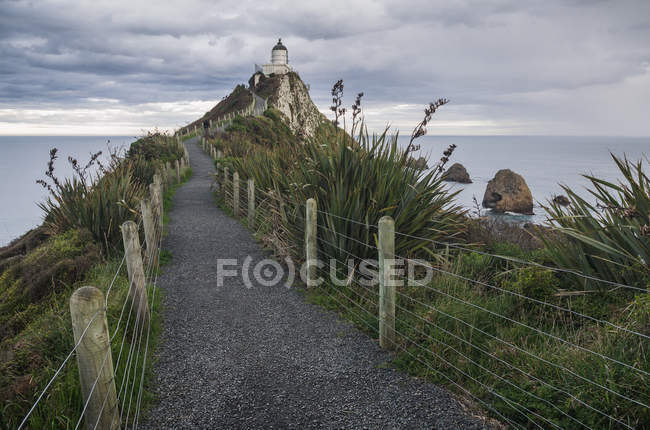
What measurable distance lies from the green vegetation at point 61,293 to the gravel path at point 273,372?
33 centimetres

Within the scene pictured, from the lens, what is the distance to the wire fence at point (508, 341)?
8.87 feet

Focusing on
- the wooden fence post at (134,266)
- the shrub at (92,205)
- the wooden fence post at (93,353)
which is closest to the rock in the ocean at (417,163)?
the wooden fence post at (134,266)

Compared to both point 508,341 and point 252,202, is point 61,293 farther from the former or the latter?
point 508,341

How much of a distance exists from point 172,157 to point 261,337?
20.2 m

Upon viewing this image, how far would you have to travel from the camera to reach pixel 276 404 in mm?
3314

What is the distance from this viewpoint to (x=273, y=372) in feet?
12.5

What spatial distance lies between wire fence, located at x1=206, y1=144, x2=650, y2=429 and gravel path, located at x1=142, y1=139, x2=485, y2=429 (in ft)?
0.88

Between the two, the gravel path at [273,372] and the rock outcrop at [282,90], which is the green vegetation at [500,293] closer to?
the gravel path at [273,372]

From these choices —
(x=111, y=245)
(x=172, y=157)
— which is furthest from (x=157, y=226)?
(x=172, y=157)

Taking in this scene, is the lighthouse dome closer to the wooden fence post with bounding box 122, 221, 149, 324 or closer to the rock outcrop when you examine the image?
the rock outcrop

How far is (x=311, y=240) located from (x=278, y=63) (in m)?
84.1

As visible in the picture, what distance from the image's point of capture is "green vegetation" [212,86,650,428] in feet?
9.45

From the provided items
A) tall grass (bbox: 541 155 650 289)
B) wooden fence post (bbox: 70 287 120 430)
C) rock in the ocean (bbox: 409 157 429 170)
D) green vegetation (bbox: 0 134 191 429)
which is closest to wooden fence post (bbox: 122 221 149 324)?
green vegetation (bbox: 0 134 191 429)

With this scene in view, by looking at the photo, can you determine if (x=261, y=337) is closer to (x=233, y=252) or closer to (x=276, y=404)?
(x=276, y=404)
